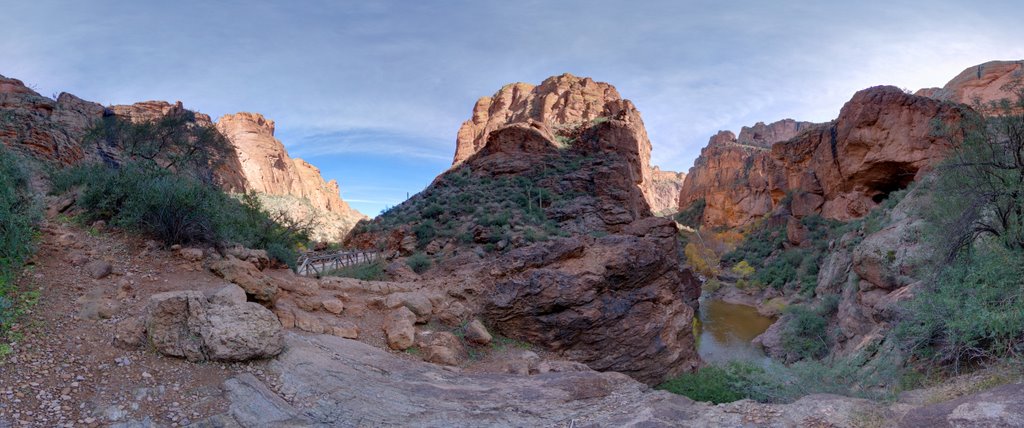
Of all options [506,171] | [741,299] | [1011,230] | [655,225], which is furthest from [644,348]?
[741,299]

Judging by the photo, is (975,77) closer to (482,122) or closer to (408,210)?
(408,210)

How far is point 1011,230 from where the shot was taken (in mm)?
7109

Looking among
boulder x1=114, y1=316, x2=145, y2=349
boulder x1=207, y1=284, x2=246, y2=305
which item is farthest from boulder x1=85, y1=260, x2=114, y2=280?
boulder x1=207, y1=284, x2=246, y2=305

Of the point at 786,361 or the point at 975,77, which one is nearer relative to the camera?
the point at 786,361

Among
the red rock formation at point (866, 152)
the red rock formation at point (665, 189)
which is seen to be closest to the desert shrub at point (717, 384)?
the red rock formation at point (866, 152)

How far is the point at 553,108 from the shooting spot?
5769 centimetres

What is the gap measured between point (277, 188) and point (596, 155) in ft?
190

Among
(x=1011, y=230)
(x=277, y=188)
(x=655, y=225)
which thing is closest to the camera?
(x=1011, y=230)

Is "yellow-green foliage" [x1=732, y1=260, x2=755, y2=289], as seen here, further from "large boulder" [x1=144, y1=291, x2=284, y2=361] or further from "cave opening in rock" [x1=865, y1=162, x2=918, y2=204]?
"large boulder" [x1=144, y1=291, x2=284, y2=361]

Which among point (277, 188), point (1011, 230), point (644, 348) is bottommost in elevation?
point (644, 348)

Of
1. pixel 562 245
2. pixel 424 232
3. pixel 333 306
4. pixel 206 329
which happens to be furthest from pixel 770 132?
pixel 206 329

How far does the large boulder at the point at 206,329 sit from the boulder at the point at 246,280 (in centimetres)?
161

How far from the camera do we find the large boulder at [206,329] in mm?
5098

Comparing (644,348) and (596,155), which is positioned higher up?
(596,155)
